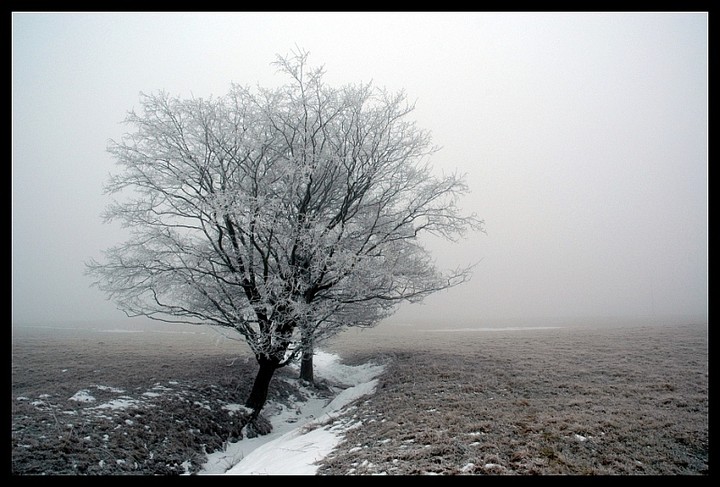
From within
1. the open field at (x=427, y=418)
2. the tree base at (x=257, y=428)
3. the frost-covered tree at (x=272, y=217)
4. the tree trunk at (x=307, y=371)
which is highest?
the frost-covered tree at (x=272, y=217)

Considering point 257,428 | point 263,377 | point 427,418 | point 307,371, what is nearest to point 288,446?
point 257,428

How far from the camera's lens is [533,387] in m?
10.9

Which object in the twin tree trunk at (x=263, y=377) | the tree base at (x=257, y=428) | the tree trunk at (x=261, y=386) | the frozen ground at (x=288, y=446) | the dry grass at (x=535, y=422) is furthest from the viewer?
the tree trunk at (x=261, y=386)

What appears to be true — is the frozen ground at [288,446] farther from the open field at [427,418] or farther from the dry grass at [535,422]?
the dry grass at [535,422]

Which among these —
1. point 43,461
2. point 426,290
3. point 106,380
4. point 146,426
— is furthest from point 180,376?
point 426,290

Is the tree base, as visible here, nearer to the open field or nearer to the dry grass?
the open field

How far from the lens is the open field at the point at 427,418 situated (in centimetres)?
600

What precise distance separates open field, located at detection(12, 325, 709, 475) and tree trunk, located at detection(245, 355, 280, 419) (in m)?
0.88

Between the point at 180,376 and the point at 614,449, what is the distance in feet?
44.7

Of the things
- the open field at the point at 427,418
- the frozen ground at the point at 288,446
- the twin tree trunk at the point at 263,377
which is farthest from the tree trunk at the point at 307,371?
the twin tree trunk at the point at 263,377

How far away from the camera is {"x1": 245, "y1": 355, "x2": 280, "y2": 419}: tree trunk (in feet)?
36.2

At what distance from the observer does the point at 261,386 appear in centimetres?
1142

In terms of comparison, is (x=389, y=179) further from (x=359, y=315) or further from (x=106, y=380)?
(x=106, y=380)

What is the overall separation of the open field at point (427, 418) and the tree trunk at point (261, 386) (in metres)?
0.88
